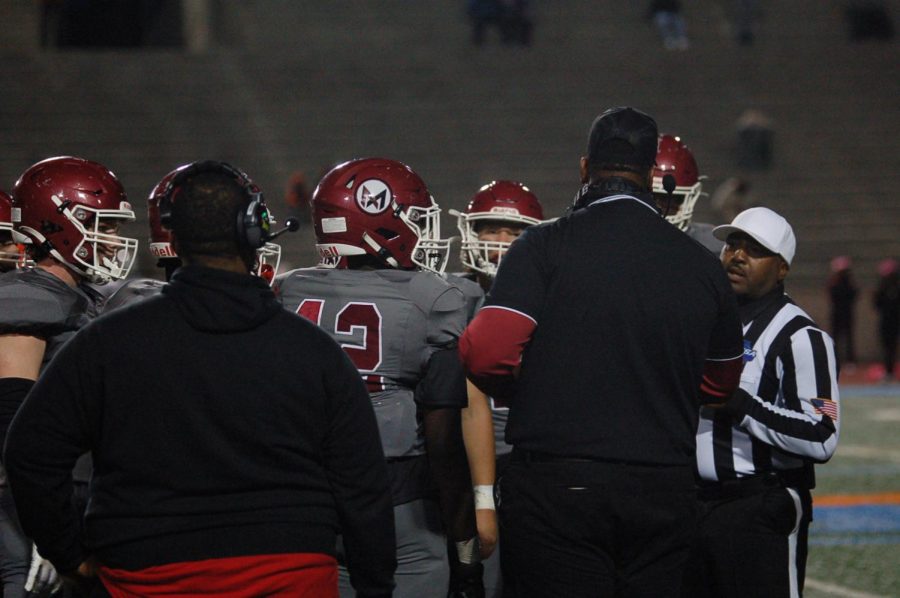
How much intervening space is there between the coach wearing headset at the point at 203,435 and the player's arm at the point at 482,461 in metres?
0.77

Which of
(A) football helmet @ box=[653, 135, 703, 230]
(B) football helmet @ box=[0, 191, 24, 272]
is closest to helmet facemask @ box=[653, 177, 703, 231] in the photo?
(A) football helmet @ box=[653, 135, 703, 230]

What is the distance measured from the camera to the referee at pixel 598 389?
111 inches

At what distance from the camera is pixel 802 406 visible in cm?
364

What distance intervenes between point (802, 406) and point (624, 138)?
114 centimetres

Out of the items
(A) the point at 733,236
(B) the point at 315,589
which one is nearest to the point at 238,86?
(A) the point at 733,236

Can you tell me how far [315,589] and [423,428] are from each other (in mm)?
914

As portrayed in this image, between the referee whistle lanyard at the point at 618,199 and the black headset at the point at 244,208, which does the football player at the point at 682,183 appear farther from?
the black headset at the point at 244,208

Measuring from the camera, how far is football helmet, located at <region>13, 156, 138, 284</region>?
3.63m

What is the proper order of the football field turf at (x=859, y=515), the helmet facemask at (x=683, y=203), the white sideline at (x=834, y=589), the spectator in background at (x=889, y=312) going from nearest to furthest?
1. the helmet facemask at (x=683, y=203)
2. the white sideline at (x=834, y=589)
3. the football field turf at (x=859, y=515)
4. the spectator in background at (x=889, y=312)

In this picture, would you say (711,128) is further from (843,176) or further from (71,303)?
(71,303)

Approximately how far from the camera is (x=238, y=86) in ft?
63.9

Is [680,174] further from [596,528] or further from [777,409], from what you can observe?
[596,528]

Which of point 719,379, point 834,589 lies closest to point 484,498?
point 719,379

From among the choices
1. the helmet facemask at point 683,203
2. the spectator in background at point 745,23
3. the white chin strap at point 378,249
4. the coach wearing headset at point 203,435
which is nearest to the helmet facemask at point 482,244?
the helmet facemask at point 683,203
